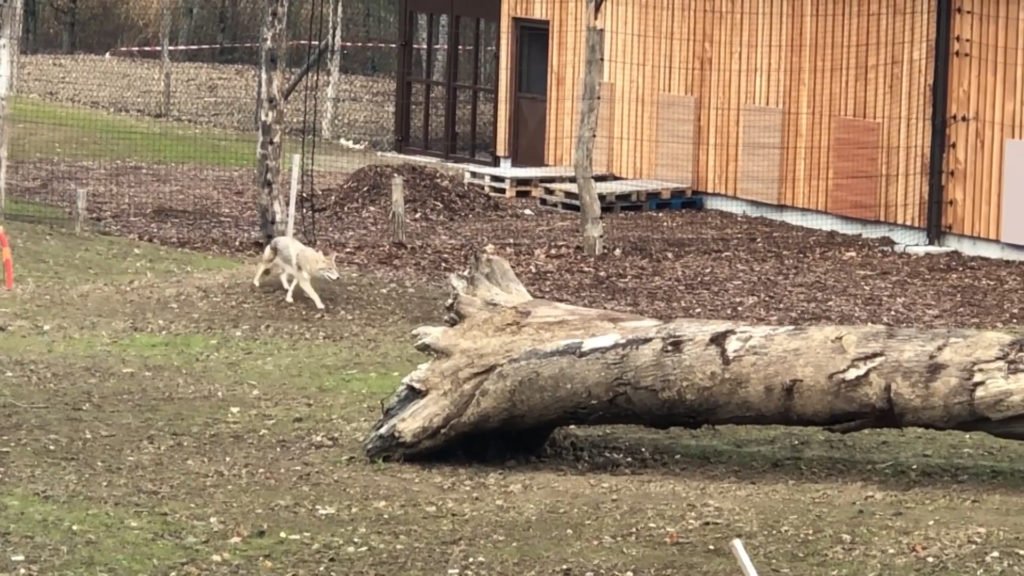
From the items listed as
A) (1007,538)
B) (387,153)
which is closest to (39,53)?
(387,153)

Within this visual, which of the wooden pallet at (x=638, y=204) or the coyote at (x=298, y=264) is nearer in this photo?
the coyote at (x=298, y=264)

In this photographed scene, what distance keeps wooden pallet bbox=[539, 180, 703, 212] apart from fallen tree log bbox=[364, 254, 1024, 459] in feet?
39.4

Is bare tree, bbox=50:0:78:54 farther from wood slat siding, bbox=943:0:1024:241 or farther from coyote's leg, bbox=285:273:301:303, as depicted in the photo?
coyote's leg, bbox=285:273:301:303

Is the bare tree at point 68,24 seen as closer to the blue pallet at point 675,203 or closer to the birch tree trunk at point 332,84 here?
the birch tree trunk at point 332,84

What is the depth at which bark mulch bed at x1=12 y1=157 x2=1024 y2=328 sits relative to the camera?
46.1 feet

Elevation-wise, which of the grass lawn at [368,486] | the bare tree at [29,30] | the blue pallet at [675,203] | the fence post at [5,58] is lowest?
the grass lawn at [368,486]

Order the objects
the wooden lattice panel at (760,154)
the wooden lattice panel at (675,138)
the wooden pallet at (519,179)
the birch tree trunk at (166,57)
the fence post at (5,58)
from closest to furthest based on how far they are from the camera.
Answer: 1. the fence post at (5,58)
2. the wooden lattice panel at (760,154)
3. the wooden lattice panel at (675,138)
4. the wooden pallet at (519,179)
5. the birch tree trunk at (166,57)

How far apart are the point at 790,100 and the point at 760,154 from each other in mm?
750

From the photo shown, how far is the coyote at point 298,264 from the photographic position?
1255 centimetres

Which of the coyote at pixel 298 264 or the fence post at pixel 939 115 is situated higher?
the fence post at pixel 939 115

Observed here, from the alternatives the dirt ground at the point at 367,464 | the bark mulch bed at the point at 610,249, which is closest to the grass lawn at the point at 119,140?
the bark mulch bed at the point at 610,249

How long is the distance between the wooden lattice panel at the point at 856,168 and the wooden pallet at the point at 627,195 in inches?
95.3

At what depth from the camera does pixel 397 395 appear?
8.55 metres

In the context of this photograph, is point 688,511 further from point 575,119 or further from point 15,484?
point 575,119
